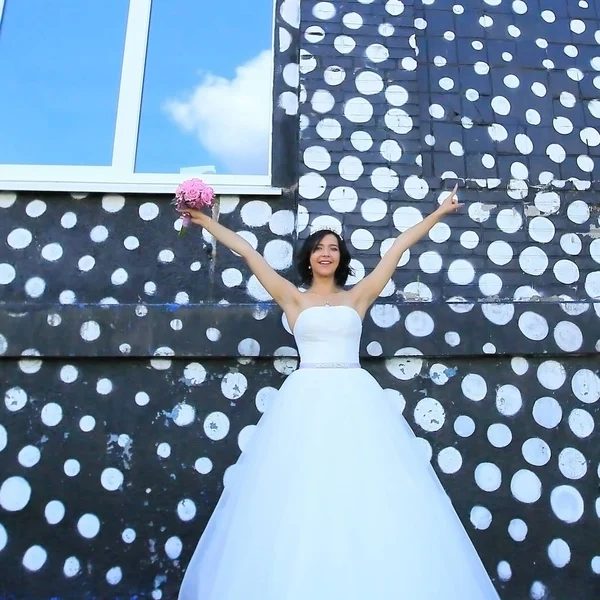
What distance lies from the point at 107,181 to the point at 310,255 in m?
1.47

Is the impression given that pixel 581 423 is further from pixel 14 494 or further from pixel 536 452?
pixel 14 494

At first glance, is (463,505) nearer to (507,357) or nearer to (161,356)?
(507,357)

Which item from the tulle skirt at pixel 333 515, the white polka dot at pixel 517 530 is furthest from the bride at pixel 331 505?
the white polka dot at pixel 517 530

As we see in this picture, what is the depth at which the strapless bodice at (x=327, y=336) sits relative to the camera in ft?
7.75

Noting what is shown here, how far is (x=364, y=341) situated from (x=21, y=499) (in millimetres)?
1994

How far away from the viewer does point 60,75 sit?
378 centimetres

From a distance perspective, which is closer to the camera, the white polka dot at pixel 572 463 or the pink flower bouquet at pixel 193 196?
the pink flower bouquet at pixel 193 196

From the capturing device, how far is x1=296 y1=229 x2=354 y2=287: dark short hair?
267 centimetres

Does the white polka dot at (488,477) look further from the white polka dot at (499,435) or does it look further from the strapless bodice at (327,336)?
the strapless bodice at (327,336)

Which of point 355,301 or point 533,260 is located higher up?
point 533,260

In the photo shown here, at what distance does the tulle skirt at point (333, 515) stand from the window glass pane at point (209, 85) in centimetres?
193

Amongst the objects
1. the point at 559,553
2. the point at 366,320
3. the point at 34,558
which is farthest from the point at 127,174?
the point at 559,553

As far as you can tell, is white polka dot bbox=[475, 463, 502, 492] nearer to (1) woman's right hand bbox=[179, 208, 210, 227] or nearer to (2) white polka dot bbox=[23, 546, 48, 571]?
(1) woman's right hand bbox=[179, 208, 210, 227]

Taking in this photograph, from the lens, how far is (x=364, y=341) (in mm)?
2996
